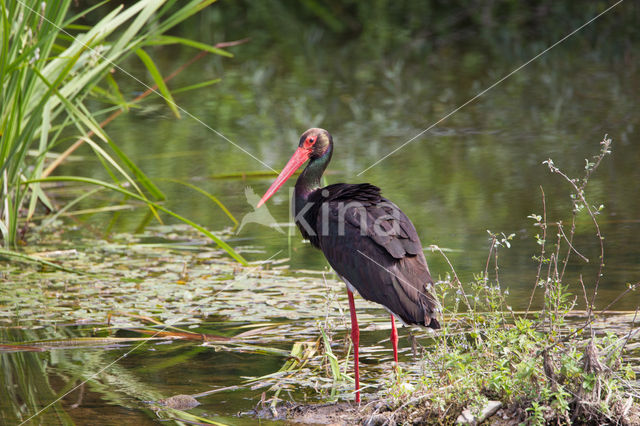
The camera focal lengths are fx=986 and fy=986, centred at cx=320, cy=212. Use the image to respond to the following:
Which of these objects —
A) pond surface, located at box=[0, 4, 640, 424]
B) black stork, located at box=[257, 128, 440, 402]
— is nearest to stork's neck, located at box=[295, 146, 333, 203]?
black stork, located at box=[257, 128, 440, 402]

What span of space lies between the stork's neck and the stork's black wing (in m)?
0.20

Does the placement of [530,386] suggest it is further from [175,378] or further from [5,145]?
[5,145]

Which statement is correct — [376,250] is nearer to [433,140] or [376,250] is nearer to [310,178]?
[310,178]

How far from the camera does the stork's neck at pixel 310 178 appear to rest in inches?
204

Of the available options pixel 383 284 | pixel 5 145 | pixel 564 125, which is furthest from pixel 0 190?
pixel 564 125

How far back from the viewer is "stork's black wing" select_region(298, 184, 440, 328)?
169 inches

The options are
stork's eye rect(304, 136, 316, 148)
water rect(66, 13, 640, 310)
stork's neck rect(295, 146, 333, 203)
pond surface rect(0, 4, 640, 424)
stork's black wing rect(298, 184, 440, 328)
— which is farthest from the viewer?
water rect(66, 13, 640, 310)

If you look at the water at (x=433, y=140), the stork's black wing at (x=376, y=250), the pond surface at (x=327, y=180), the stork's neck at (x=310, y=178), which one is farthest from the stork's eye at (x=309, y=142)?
the water at (x=433, y=140)

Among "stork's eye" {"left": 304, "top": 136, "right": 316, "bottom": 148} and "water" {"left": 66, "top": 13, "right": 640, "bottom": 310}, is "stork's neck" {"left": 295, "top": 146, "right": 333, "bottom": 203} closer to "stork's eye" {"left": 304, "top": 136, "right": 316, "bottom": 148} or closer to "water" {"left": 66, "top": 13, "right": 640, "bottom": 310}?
"stork's eye" {"left": 304, "top": 136, "right": 316, "bottom": 148}

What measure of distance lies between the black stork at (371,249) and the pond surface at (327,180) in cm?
23

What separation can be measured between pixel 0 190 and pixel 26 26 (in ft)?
3.49

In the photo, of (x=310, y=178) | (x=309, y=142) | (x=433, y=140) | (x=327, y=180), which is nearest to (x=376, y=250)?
(x=310, y=178)

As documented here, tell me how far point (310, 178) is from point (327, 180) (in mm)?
2996

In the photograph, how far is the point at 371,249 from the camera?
457 centimetres
